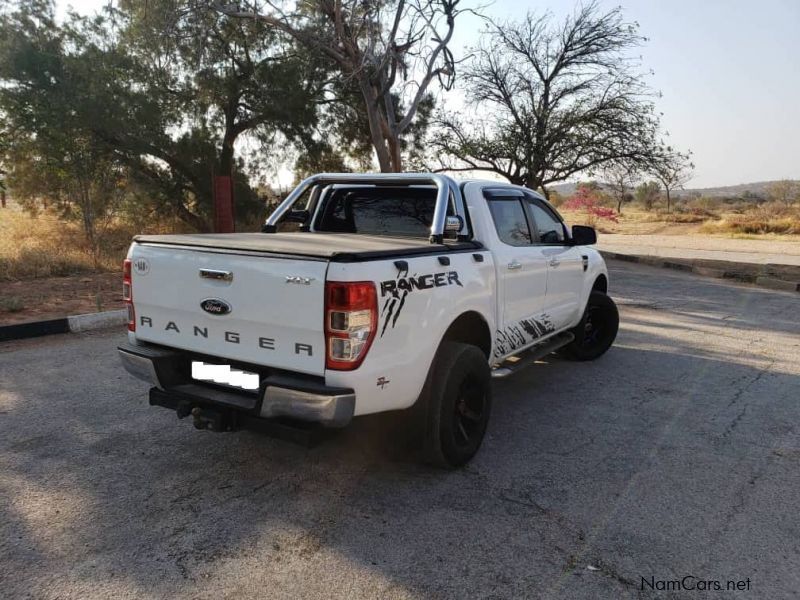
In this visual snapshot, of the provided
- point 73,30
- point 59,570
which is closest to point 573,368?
point 59,570

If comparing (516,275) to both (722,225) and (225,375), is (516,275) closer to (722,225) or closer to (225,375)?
(225,375)

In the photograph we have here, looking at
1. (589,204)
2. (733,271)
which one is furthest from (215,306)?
A: (589,204)

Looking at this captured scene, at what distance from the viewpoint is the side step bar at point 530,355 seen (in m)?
3.95

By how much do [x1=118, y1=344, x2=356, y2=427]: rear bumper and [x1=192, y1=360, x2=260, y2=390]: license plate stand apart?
38 millimetres

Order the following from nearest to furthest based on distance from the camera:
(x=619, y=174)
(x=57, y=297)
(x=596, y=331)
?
(x=596, y=331) < (x=57, y=297) < (x=619, y=174)

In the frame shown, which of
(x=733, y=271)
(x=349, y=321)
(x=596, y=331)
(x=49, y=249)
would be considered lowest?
(x=733, y=271)

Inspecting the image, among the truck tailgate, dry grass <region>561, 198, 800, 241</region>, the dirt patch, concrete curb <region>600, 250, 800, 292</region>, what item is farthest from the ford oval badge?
dry grass <region>561, 198, 800, 241</region>

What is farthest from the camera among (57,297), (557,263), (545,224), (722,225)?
(722,225)

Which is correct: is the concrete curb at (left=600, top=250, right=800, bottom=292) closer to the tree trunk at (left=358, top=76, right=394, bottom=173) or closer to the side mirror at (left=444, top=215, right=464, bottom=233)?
the tree trunk at (left=358, top=76, right=394, bottom=173)

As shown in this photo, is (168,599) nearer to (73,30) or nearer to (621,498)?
(621,498)

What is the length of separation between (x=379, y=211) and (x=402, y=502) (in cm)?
228

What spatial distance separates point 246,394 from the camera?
3.04 meters

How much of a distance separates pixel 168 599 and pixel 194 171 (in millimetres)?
15172

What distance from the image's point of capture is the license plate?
302 cm
